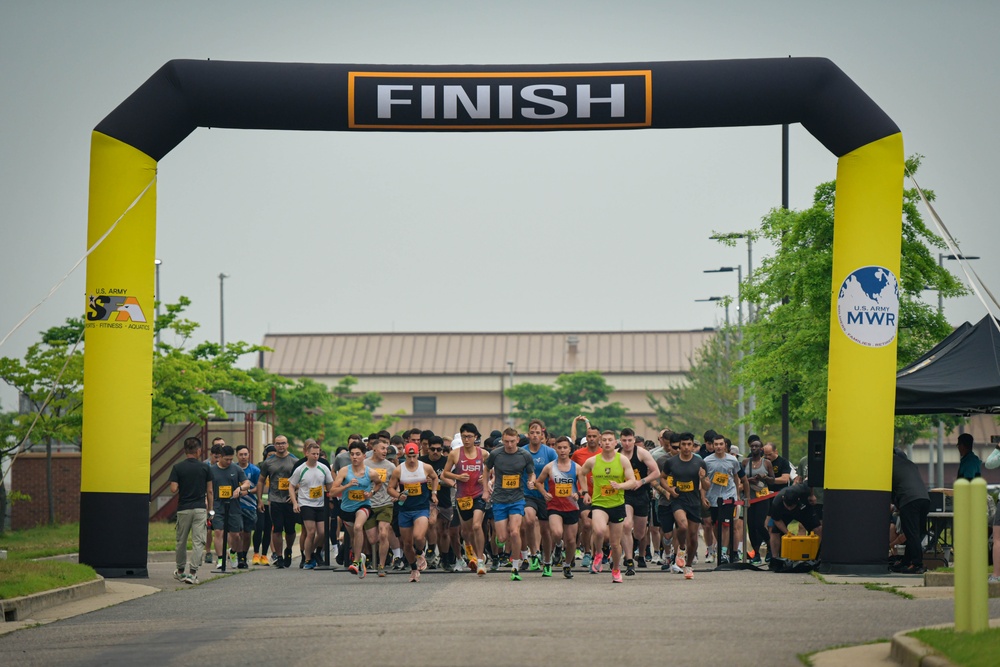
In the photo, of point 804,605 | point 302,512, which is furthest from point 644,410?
point 804,605

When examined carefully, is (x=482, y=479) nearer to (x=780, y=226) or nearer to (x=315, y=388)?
(x=780, y=226)

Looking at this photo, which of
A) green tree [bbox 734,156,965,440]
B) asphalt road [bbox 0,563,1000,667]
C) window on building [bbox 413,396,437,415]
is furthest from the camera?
window on building [bbox 413,396,437,415]

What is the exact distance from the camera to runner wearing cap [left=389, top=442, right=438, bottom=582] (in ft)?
65.9

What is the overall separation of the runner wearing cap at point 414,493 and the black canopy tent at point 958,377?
19.8 ft

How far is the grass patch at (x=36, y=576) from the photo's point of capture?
611 inches

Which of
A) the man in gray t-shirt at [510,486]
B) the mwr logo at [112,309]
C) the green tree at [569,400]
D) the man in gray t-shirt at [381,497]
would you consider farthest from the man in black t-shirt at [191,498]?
the green tree at [569,400]

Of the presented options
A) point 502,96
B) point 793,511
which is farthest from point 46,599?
point 793,511

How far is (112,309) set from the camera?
18.6 metres

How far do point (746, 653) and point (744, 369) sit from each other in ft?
79.8

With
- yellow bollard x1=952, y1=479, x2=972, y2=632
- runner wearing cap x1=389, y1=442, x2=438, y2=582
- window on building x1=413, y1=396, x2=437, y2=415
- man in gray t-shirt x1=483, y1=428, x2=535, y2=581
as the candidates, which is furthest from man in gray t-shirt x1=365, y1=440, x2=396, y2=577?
window on building x1=413, y1=396, x2=437, y2=415

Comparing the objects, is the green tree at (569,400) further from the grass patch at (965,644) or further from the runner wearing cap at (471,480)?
the grass patch at (965,644)

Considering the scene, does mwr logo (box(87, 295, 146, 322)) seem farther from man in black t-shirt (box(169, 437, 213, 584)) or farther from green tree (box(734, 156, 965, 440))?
green tree (box(734, 156, 965, 440))

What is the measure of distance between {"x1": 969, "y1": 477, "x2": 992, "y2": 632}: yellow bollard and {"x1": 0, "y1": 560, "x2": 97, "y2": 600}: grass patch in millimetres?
8953

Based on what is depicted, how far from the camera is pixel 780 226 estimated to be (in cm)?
3356
